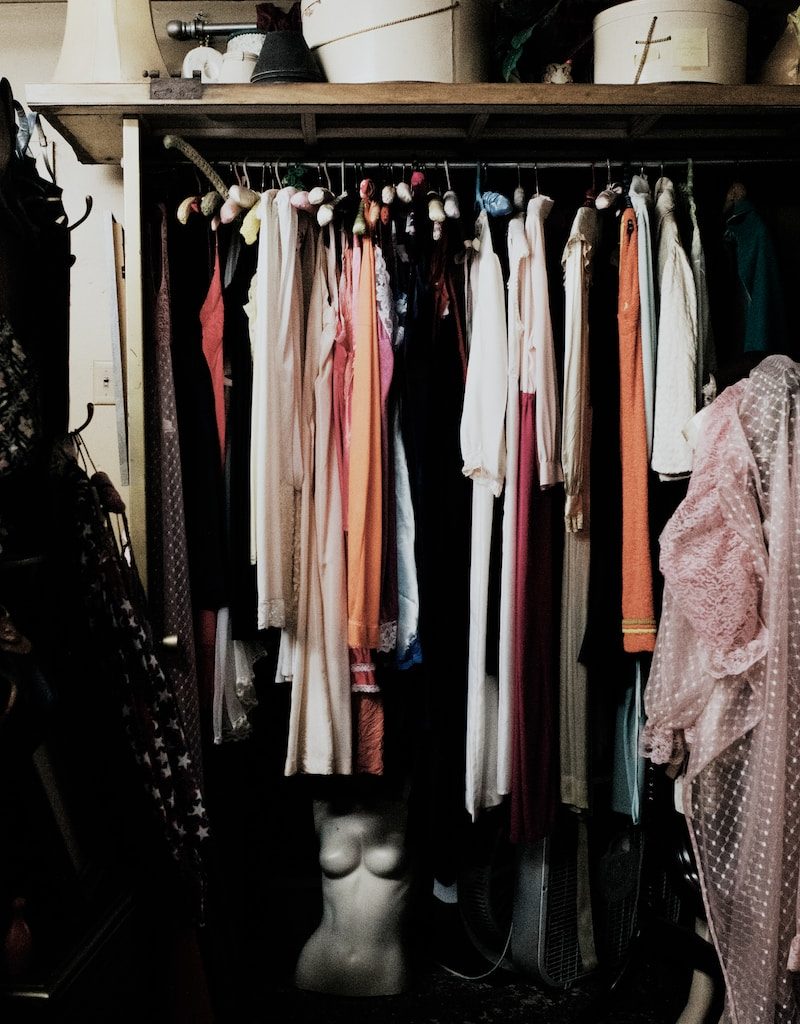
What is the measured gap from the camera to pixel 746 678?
1479 mm

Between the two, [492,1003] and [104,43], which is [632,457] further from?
[104,43]

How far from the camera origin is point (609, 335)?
6.04 ft

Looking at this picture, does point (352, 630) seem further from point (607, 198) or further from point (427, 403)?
point (607, 198)

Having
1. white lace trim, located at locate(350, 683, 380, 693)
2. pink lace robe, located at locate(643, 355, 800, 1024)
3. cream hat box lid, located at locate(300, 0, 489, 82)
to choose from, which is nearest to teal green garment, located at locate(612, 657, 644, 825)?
pink lace robe, located at locate(643, 355, 800, 1024)

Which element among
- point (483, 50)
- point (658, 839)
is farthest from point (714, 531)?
point (483, 50)

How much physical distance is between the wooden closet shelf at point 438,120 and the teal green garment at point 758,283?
8.5 inches

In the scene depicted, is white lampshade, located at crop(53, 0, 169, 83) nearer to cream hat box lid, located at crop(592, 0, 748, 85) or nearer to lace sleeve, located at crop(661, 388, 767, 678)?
cream hat box lid, located at crop(592, 0, 748, 85)

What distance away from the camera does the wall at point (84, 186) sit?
2.19 m

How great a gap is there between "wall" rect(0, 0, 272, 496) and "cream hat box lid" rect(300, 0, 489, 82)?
19.8 inches

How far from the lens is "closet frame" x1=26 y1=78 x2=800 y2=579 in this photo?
171 centimetres

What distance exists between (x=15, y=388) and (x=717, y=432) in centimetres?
110

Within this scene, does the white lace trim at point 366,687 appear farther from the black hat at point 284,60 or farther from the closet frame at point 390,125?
the black hat at point 284,60

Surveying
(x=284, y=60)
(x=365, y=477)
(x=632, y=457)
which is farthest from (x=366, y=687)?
(x=284, y=60)

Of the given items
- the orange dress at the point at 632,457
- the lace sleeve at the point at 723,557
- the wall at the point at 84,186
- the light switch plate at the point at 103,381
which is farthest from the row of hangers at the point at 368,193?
the lace sleeve at the point at 723,557
